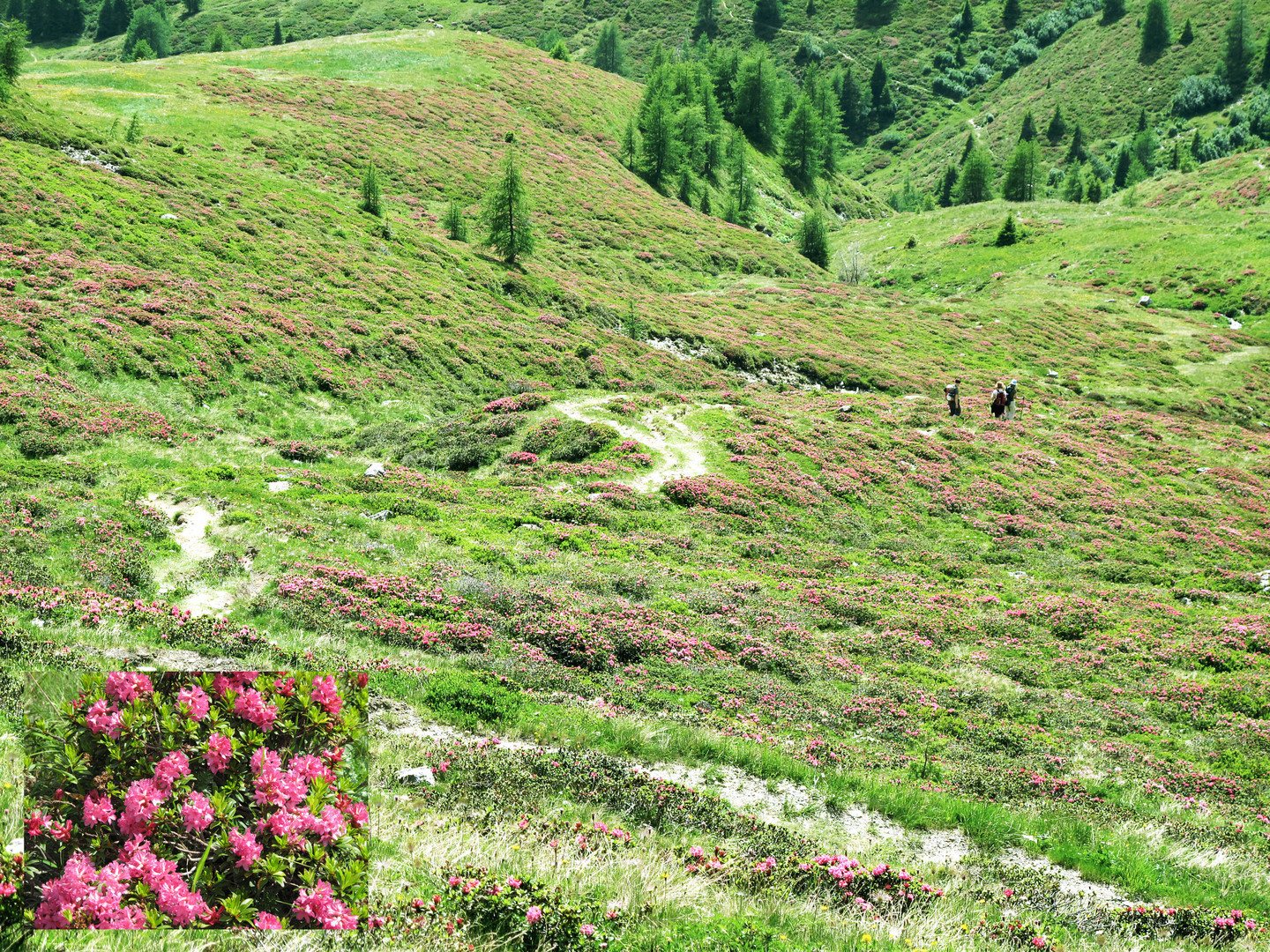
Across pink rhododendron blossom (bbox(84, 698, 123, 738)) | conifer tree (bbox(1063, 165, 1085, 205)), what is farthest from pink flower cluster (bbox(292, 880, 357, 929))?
conifer tree (bbox(1063, 165, 1085, 205))

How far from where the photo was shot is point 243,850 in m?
4.64

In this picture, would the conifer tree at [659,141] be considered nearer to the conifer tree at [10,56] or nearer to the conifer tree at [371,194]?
the conifer tree at [371,194]

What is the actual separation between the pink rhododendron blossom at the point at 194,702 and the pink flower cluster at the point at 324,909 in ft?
4.52

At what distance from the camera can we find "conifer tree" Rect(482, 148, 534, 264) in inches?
2207

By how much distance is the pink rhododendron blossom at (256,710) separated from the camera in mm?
5113

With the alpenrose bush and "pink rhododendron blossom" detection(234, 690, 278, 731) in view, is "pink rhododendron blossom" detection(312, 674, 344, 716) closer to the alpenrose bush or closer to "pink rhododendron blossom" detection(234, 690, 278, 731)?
the alpenrose bush

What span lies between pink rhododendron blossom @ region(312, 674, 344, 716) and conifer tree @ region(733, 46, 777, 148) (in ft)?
495

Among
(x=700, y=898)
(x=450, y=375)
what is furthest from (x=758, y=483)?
(x=700, y=898)

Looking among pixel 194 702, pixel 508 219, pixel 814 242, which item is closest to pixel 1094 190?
pixel 814 242

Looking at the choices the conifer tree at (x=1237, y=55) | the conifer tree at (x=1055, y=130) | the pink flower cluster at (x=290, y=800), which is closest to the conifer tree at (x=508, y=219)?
the pink flower cluster at (x=290, y=800)

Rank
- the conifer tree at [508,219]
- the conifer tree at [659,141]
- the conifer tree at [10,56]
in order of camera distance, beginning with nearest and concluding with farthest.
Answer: the conifer tree at [10,56]
the conifer tree at [508,219]
the conifer tree at [659,141]

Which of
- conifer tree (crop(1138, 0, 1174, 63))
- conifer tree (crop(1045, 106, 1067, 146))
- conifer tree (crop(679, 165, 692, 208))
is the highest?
conifer tree (crop(1138, 0, 1174, 63))

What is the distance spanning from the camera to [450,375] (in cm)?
4069

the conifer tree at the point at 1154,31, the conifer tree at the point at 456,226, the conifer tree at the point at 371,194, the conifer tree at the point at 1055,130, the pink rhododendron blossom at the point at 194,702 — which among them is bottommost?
the pink rhododendron blossom at the point at 194,702
